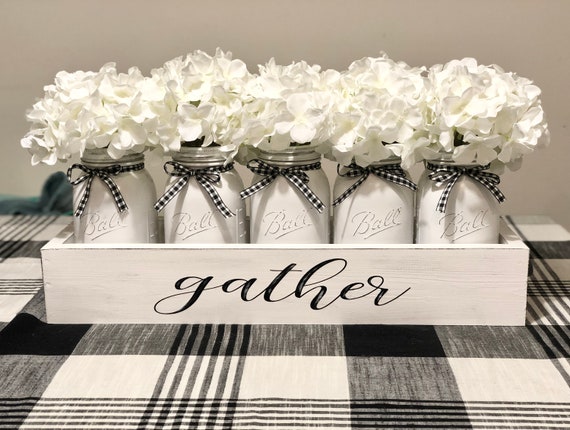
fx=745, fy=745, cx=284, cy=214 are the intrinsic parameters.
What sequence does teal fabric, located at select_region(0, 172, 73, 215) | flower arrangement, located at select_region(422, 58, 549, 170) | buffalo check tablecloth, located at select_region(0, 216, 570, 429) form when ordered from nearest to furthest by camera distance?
1. buffalo check tablecloth, located at select_region(0, 216, 570, 429)
2. flower arrangement, located at select_region(422, 58, 549, 170)
3. teal fabric, located at select_region(0, 172, 73, 215)

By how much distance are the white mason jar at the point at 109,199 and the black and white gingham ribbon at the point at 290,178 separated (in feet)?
0.51

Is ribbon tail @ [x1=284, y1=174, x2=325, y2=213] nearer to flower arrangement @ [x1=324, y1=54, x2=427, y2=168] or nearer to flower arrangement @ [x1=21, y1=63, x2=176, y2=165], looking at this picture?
flower arrangement @ [x1=324, y1=54, x2=427, y2=168]

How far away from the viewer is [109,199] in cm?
103

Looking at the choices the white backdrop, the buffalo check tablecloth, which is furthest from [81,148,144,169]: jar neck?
the white backdrop

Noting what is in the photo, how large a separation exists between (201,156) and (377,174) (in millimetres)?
241

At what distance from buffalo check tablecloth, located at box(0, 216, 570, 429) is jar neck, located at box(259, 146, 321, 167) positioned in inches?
8.8

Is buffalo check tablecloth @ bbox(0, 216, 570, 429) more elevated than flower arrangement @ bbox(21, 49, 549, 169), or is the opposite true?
flower arrangement @ bbox(21, 49, 549, 169)

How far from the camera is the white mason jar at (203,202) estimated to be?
40.1 inches

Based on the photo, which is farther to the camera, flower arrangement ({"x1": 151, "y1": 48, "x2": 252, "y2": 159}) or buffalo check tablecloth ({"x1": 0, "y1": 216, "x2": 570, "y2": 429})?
flower arrangement ({"x1": 151, "y1": 48, "x2": 252, "y2": 159})

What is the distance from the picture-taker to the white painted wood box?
0.99 metres

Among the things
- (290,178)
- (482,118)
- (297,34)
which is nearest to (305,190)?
(290,178)

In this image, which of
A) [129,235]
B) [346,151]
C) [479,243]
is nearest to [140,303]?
[129,235]

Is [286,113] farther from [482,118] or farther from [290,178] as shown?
[482,118]

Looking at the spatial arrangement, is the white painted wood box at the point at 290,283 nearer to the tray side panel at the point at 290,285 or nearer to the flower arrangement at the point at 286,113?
the tray side panel at the point at 290,285
